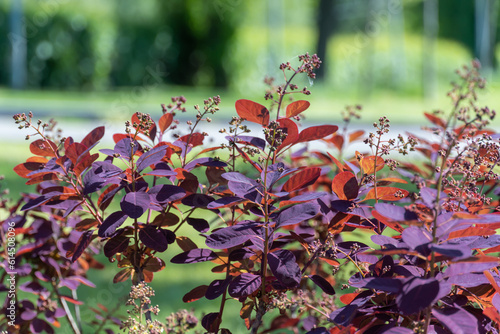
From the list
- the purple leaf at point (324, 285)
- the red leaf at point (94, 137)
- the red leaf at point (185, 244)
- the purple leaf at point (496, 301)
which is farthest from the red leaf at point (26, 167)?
the purple leaf at point (496, 301)

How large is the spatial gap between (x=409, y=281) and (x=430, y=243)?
7 centimetres

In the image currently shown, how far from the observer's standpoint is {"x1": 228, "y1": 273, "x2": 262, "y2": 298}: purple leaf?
115 centimetres

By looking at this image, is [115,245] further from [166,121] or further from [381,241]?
[381,241]

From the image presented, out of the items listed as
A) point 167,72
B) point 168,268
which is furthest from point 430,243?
point 167,72

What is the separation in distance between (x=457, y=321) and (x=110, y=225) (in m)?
0.71

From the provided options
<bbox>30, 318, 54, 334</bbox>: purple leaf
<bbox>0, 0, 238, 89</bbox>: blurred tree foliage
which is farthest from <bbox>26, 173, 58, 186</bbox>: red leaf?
<bbox>0, 0, 238, 89</bbox>: blurred tree foliage

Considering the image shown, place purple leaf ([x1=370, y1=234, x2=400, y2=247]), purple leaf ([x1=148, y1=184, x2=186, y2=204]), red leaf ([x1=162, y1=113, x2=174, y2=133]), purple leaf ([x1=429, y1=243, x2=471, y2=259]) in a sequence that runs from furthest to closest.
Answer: red leaf ([x1=162, y1=113, x2=174, y2=133]), purple leaf ([x1=148, y1=184, x2=186, y2=204]), purple leaf ([x1=370, y1=234, x2=400, y2=247]), purple leaf ([x1=429, y1=243, x2=471, y2=259])

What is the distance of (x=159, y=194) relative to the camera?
1.23 metres

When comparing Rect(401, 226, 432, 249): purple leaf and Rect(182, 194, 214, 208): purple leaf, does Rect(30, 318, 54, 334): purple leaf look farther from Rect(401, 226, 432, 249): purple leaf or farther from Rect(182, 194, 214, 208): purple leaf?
Rect(401, 226, 432, 249): purple leaf

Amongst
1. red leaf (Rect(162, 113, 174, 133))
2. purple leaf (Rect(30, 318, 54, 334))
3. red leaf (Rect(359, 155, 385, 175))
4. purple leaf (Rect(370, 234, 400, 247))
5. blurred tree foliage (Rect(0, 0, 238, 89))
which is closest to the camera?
purple leaf (Rect(370, 234, 400, 247))

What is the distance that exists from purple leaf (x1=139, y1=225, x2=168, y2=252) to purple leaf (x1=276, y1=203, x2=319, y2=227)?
27cm

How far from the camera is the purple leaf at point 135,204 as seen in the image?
1.15 metres

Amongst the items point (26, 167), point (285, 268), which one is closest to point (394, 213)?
point (285, 268)

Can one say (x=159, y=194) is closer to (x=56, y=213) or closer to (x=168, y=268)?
(x=56, y=213)
